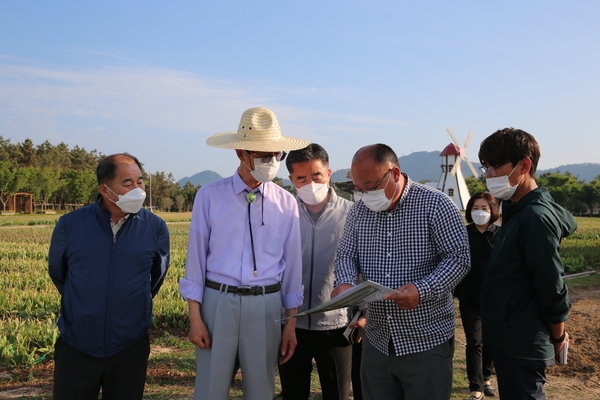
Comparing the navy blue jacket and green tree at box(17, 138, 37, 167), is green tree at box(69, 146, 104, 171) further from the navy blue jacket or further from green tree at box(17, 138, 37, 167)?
the navy blue jacket

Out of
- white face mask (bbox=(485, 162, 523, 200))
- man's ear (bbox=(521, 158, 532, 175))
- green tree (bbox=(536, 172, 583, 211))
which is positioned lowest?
white face mask (bbox=(485, 162, 523, 200))

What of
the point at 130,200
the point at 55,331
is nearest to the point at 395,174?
the point at 130,200

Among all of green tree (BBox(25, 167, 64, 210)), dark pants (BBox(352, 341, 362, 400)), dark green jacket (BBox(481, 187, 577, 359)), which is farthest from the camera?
green tree (BBox(25, 167, 64, 210))

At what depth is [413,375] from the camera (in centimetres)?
266

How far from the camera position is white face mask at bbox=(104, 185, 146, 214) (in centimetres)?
314

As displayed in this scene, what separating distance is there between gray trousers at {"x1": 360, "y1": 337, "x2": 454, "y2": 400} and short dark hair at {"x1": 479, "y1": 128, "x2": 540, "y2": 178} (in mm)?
997

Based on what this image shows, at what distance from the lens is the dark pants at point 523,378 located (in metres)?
2.60

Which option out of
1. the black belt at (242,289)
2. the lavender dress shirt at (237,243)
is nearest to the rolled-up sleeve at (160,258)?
the lavender dress shirt at (237,243)

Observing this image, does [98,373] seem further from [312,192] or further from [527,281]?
[527,281]

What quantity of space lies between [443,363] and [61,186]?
59983 millimetres

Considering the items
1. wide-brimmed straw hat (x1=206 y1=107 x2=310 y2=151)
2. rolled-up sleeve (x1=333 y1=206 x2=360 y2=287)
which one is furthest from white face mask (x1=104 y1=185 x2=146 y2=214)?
rolled-up sleeve (x1=333 y1=206 x2=360 y2=287)

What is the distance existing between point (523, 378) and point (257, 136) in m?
1.94

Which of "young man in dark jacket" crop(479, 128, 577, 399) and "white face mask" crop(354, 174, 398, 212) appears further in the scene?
"white face mask" crop(354, 174, 398, 212)

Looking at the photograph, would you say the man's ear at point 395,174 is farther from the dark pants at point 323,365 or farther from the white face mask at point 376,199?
the dark pants at point 323,365
